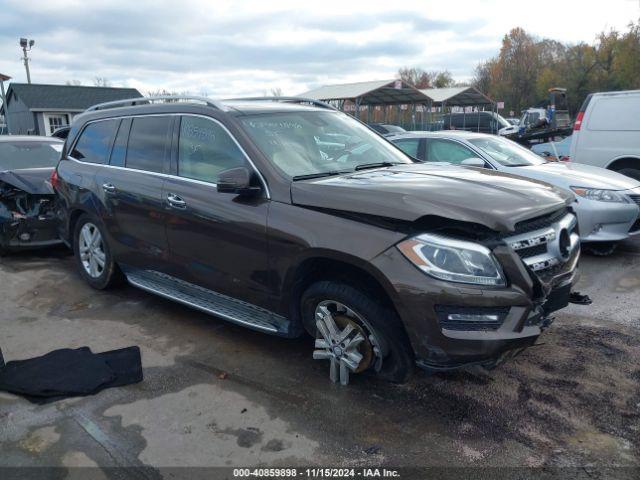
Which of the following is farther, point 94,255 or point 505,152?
point 505,152

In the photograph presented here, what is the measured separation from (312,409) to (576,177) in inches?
191

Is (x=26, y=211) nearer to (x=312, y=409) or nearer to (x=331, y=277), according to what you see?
(x=331, y=277)

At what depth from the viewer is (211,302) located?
4.23 metres

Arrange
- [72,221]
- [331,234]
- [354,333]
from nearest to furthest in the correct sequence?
[331,234]
[354,333]
[72,221]

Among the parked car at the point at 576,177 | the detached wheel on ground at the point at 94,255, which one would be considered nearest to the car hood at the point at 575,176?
the parked car at the point at 576,177

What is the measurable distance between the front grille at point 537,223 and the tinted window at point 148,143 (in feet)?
9.48

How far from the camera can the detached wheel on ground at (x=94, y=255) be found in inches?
211

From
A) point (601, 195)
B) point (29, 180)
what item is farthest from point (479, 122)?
point (29, 180)

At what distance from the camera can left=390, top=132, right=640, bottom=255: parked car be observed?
6.21 m

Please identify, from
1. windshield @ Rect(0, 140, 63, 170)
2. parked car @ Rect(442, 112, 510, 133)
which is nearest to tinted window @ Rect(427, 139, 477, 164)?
windshield @ Rect(0, 140, 63, 170)

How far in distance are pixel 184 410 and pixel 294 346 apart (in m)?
1.13

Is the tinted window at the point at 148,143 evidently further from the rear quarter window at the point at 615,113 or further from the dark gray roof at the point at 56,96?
the dark gray roof at the point at 56,96

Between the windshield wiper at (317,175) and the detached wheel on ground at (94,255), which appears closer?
the windshield wiper at (317,175)

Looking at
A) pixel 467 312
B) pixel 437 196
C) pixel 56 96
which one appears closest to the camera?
pixel 467 312
